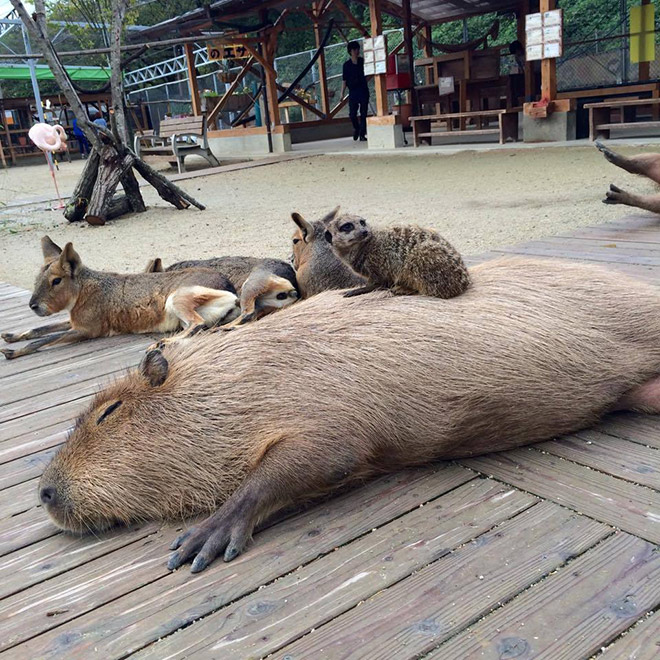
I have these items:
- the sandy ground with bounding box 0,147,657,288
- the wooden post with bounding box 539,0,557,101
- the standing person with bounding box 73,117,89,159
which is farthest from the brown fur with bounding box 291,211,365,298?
the standing person with bounding box 73,117,89,159

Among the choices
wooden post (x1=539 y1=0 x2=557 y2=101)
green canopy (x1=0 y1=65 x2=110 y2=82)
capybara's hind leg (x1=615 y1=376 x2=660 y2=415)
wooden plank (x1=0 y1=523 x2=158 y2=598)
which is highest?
green canopy (x1=0 y1=65 x2=110 y2=82)

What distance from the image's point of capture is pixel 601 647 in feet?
4.73

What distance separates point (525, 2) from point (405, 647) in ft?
54.5

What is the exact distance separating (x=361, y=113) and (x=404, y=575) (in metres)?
16.8

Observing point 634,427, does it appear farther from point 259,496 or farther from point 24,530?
point 24,530

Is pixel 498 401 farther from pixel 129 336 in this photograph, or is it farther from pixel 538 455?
pixel 129 336

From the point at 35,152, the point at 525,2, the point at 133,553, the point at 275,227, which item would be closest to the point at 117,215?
the point at 275,227

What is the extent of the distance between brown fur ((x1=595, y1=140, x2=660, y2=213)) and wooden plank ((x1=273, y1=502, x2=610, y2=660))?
13.3ft

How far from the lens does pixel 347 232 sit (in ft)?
9.00

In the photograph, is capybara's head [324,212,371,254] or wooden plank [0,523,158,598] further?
capybara's head [324,212,371,254]

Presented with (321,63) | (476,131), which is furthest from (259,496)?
(321,63)

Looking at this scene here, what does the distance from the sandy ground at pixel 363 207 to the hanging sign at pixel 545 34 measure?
154cm

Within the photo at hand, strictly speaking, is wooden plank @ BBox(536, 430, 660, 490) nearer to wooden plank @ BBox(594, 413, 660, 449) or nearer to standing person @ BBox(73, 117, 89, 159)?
wooden plank @ BBox(594, 413, 660, 449)

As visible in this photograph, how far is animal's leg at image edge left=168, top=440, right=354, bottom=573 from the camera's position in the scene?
6.06ft
